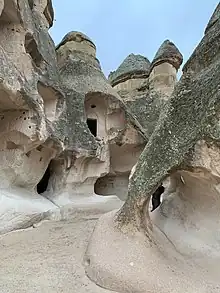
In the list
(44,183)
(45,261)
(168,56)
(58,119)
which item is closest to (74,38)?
(168,56)

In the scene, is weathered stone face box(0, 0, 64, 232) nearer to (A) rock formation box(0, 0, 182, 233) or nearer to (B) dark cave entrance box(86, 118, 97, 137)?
(A) rock formation box(0, 0, 182, 233)

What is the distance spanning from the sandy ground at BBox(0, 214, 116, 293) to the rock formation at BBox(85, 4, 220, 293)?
0.13m

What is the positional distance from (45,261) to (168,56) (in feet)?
23.4

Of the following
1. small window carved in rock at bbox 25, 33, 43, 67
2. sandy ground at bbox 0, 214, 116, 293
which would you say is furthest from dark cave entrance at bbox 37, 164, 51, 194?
sandy ground at bbox 0, 214, 116, 293

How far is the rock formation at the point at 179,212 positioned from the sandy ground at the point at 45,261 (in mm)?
134

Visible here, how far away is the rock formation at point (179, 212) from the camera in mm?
2135

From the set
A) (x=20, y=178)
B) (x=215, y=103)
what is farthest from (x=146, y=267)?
(x=20, y=178)

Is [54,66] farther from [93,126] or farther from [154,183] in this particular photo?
[154,183]

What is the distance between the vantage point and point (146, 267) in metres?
2.17

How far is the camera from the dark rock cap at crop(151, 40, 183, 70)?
849cm

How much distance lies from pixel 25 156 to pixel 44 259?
90.0 inches

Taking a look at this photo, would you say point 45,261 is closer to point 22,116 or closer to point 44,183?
point 22,116

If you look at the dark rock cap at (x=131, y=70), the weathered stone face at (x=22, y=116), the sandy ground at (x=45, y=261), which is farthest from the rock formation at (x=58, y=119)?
the dark rock cap at (x=131, y=70)

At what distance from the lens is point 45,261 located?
2.58m
